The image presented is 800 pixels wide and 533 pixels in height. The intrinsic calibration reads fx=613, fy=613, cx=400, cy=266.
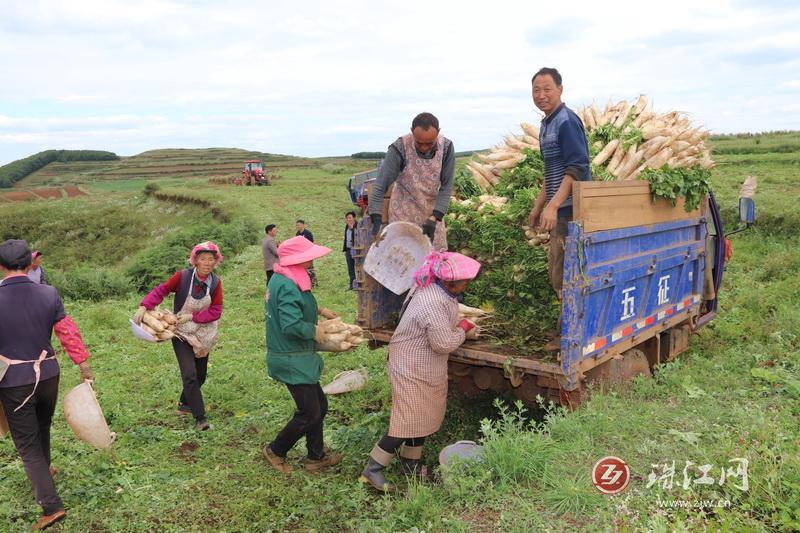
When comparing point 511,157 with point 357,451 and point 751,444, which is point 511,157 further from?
point 751,444

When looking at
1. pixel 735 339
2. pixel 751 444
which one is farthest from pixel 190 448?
pixel 735 339

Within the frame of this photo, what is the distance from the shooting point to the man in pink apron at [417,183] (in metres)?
5.29

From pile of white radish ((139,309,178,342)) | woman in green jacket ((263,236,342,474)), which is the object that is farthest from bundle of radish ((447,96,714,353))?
pile of white radish ((139,309,178,342))

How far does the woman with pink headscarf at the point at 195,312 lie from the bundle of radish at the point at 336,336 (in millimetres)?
1492

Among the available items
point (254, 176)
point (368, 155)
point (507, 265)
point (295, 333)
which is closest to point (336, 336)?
point (295, 333)

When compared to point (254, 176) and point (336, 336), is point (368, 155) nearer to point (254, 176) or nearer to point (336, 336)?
point (254, 176)

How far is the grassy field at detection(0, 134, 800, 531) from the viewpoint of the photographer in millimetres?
3282

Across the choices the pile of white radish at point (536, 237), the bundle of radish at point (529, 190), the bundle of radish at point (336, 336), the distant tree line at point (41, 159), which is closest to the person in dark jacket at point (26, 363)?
the bundle of radish at point (336, 336)

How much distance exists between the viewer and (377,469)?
443cm

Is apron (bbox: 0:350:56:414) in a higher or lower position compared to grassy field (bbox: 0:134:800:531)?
higher

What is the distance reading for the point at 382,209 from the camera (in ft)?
17.5

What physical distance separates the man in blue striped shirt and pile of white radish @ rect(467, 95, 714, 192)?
112 centimetres

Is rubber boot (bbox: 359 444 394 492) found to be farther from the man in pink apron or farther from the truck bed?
the man in pink apron

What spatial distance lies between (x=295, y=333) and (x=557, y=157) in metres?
2.47
